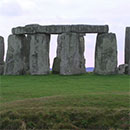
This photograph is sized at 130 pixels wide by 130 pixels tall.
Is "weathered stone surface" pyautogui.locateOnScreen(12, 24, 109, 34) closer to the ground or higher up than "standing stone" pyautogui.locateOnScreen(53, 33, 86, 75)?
higher up

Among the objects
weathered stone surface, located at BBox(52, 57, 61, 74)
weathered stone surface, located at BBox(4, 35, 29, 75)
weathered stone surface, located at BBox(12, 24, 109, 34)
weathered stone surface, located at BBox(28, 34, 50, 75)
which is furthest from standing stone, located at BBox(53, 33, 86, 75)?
weathered stone surface, located at BBox(4, 35, 29, 75)

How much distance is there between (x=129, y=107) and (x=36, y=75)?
11.8 m

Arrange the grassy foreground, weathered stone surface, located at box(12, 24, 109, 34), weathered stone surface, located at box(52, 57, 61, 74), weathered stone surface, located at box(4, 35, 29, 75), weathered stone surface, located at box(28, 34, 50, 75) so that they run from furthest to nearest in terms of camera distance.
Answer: weathered stone surface, located at box(52, 57, 61, 74)
weathered stone surface, located at box(4, 35, 29, 75)
weathered stone surface, located at box(28, 34, 50, 75)
weathered stone surface, located at box(12, 24, 109, 34)
the grassy foreground

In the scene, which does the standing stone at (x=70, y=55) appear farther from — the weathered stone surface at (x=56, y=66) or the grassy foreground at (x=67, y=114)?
the grassy foreground at (x=67, y=114)

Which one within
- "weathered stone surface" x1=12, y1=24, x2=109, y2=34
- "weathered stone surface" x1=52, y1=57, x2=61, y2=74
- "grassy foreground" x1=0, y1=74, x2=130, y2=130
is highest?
"weathered stone surface" x1=12, y1=24, x2=109, y2=34

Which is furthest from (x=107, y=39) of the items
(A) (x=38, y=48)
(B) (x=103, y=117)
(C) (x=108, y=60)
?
(B) (x=103, y=117)

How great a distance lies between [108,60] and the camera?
63.6 feet

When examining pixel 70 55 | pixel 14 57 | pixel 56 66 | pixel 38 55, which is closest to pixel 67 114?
pixel 70 55

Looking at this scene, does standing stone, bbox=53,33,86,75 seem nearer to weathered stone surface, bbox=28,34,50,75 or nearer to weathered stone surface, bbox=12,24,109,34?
weathered stone surface, bbox=12,24,109,34

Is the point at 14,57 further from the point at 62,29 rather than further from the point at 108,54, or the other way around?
the point at 108,54

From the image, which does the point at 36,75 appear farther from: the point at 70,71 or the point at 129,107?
the point at 129,107

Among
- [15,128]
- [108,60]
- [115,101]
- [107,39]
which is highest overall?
[107,39]

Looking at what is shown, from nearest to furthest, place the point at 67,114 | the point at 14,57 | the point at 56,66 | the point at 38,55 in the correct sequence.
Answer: the point at 67,114 → the point at 38,55 → the point at 14,57 → the point at 56,66

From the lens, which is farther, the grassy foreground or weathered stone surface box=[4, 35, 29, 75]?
weathered stone surface box=[4, 35, 29, 75]
